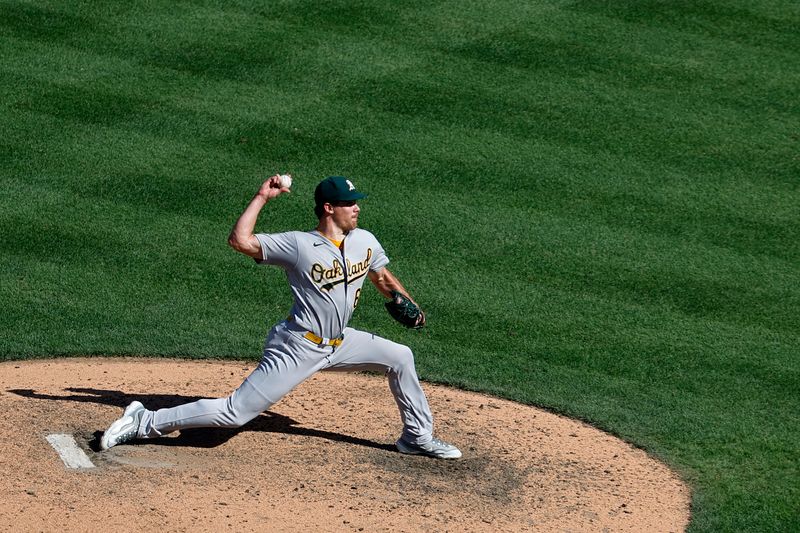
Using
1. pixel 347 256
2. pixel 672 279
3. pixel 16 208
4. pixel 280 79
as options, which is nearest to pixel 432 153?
pixel 280 79

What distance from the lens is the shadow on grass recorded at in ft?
22.0

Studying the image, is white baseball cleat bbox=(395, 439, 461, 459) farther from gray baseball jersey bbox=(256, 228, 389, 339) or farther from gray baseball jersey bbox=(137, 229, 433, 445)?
gray baseball jersey bbox=(256, 228, 389, 339)

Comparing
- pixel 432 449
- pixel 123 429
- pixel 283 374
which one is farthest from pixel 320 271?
pixel 123 429

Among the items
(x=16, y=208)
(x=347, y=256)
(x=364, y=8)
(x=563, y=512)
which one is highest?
(x=364, y=8)

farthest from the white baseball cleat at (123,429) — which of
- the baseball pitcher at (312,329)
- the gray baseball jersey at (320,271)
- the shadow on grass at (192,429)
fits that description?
the gray baseball jersey at (320,271)

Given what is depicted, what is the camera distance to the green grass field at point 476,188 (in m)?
8.11

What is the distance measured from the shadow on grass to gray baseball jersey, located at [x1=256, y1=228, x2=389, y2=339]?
0.84 m

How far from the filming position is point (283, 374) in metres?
6.35

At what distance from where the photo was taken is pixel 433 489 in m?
6.40

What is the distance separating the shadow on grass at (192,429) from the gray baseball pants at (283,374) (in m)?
0.31

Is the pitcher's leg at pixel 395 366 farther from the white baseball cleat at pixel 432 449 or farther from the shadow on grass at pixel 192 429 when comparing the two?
the shadow on grass at pixel 192 429

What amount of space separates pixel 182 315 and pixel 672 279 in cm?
390

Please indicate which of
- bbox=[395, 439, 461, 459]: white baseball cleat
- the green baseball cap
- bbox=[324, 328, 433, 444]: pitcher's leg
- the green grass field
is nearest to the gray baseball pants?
bbox=[324, 328, 433, 444]: pitcher's leg

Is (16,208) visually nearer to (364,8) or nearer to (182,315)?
(182,315)
